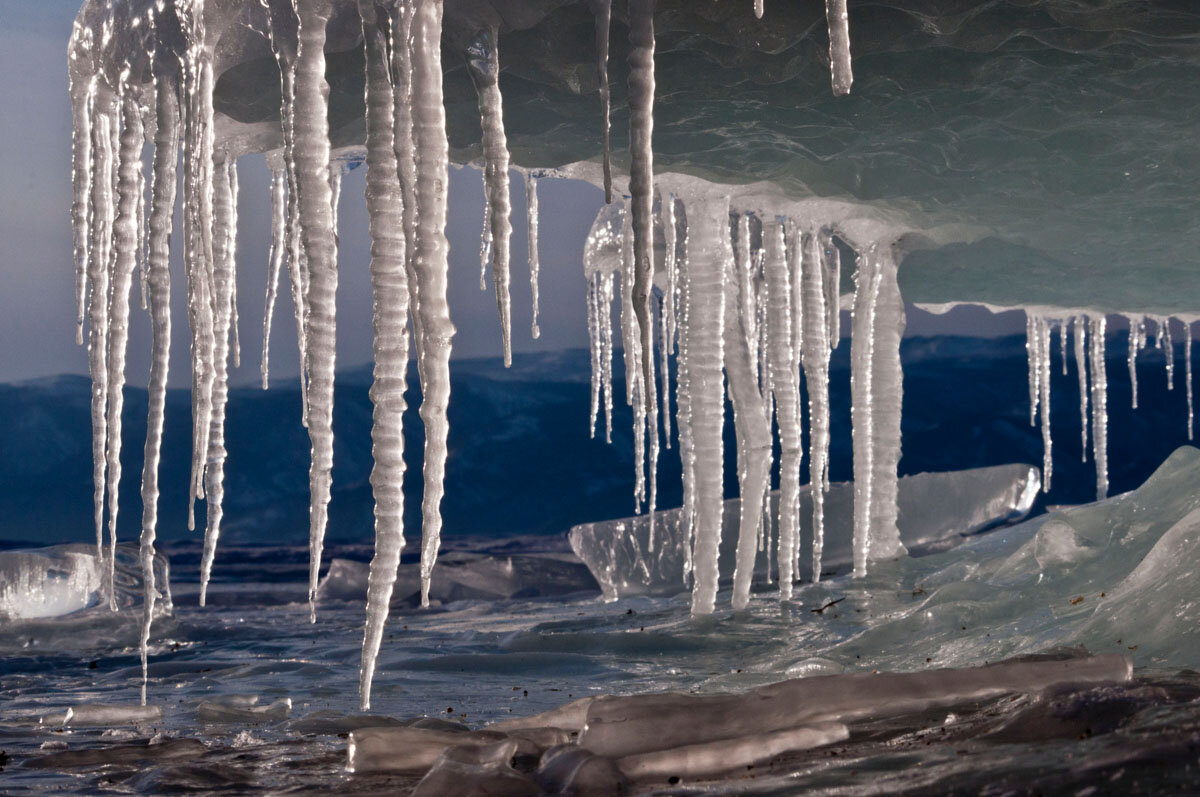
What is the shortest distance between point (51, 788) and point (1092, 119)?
5563 millimetres

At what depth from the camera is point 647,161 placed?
383cm

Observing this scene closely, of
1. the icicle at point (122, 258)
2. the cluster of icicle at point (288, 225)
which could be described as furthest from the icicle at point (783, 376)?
the icicle at point (122, 258)

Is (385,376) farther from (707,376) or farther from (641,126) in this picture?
(707,376)

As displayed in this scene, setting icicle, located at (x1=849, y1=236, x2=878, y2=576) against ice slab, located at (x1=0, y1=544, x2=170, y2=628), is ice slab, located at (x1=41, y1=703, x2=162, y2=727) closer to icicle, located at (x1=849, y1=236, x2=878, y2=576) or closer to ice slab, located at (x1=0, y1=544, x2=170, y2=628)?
icicle, located at (x1=849, y1=236, x2=878, y2=576)

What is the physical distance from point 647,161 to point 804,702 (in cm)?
202

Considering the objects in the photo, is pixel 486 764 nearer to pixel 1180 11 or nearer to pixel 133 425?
pixel 1180 11

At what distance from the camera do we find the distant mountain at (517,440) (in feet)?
91.8

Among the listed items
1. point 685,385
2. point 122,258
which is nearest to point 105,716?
point 122,258

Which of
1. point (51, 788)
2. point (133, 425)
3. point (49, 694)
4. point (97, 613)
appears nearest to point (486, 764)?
point (51, 788)

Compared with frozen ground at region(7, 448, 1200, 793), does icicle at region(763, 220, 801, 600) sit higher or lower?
higher

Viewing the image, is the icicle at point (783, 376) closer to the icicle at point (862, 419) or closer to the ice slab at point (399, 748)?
the icicle at point (862, 419)

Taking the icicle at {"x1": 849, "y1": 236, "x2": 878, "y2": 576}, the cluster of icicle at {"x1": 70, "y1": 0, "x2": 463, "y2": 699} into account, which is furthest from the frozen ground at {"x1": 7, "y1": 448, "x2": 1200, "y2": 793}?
the cluster of icicle at {"x1": 70, "y1": 0, "x2": 463, "y2": 699}

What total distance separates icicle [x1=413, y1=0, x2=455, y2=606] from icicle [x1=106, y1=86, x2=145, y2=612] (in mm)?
1502

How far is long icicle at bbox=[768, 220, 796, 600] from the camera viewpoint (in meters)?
6.62
